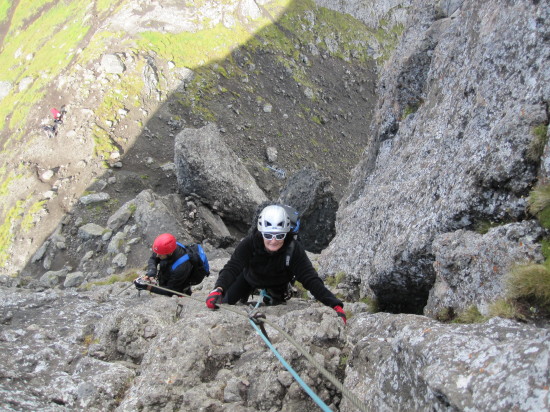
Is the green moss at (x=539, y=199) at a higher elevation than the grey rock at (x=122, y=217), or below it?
below

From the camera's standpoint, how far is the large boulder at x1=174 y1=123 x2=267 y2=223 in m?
29.5

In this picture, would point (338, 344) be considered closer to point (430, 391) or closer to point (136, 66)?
point (430, 391)

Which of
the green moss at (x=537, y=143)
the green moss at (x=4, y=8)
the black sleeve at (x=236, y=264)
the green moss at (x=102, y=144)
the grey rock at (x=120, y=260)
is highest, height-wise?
the green moss at (x=4, y=8)

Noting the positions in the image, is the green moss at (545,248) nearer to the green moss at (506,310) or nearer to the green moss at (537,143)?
the green moss at (506,310)

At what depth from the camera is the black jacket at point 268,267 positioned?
782 cm

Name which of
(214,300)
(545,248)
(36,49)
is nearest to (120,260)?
(214,300)

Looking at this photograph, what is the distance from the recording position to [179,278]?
11547mm

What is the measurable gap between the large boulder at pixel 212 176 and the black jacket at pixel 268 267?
21.8 metres

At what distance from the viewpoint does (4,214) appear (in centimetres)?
3050

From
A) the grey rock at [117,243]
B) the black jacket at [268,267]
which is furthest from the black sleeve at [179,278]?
the grey rock at [117,243]

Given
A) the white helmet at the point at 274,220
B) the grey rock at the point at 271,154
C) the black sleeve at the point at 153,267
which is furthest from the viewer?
the grey rock at the point at 271,154

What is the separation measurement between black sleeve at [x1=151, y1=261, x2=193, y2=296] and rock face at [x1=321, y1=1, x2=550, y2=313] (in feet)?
16.2

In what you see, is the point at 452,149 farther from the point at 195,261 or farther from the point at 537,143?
the point at 195,261

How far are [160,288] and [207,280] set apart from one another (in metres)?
6.88
